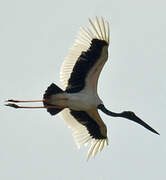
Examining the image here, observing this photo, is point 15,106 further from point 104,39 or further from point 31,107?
point 104,39

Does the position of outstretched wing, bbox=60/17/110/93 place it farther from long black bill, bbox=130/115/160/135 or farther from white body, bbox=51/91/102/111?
long black bill, bbox=130/115/160/135

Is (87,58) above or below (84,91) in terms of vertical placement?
above

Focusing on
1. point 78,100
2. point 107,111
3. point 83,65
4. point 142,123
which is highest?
point 83,65

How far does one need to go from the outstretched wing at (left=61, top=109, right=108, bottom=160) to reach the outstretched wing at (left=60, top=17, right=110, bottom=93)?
147 cm

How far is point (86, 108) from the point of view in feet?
187

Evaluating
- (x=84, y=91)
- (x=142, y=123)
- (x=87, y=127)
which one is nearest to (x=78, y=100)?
(x=84, y=91)

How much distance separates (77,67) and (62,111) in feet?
7.32

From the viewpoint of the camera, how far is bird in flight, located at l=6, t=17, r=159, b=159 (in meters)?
56.3

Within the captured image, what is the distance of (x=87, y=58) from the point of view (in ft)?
185

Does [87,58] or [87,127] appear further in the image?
[87,127]

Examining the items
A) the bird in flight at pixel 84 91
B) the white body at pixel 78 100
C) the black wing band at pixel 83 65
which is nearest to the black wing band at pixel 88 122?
the bird in flight at pixel 84 91

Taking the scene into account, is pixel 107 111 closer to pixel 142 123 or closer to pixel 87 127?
pixel 87 127

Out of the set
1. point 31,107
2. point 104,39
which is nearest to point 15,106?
point 31,107

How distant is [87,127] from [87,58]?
10.3ft
